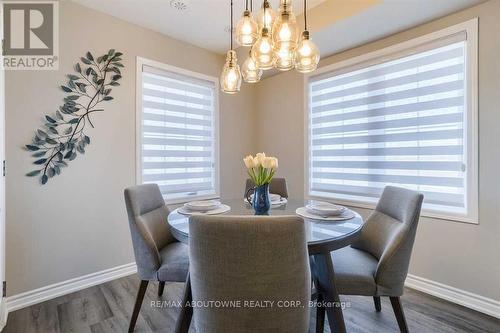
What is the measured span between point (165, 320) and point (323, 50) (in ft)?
9.71

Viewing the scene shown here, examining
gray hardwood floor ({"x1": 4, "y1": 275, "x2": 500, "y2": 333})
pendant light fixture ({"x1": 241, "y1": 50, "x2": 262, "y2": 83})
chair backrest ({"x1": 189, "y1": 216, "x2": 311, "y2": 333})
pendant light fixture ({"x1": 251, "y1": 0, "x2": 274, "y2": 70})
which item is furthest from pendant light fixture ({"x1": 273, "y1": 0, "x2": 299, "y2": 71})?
gray hardwood floor ({"x1": 4, "y1": 275, "x2": 500, "y2": 333})

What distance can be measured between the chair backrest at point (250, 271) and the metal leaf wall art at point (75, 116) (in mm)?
1899

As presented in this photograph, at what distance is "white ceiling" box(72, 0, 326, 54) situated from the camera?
2332mm

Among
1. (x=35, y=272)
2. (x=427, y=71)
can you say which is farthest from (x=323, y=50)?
(x=35, y=272)

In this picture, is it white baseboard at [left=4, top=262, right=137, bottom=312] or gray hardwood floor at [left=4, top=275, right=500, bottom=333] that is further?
white baseboard at [left=4, top=262, right=137, bottom=312]

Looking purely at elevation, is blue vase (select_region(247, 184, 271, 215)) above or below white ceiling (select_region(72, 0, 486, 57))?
below

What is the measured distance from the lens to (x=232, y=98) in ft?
11.8

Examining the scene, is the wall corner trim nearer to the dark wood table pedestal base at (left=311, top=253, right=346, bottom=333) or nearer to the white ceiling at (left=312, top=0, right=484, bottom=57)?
the dark wood table pedestal base at (left=311, top=253, right=346, bottom=333)

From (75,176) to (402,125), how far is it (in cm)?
307

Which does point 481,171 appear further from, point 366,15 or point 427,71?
point 366,15

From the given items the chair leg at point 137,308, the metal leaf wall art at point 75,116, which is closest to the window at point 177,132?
the metal leaf wall art at point 75,116

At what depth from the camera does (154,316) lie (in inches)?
75.5

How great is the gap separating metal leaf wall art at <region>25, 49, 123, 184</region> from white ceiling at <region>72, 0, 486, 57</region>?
467 millimetres

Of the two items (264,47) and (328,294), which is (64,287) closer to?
(328,294)
